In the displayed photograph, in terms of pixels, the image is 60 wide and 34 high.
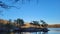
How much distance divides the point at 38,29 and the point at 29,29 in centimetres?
243

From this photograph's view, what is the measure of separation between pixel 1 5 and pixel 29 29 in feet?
110

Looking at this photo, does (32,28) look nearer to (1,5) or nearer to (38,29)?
(38,29)

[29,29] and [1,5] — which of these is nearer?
[1,5]

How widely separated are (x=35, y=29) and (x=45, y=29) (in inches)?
89.0

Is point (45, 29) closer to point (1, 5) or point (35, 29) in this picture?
point (35, 29)

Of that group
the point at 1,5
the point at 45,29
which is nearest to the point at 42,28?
the point at 45,29

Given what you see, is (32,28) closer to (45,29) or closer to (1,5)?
(45,29)

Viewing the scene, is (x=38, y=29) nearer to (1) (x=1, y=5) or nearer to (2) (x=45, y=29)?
(2) (x=45, y=29)

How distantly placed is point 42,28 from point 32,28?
219 centimetres

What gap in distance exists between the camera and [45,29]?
37375mm

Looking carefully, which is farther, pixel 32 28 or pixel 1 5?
pixel 32 28

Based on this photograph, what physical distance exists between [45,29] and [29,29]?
3.67m

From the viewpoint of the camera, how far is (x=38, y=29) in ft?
125

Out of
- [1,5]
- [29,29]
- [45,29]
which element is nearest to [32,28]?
[29,29]
